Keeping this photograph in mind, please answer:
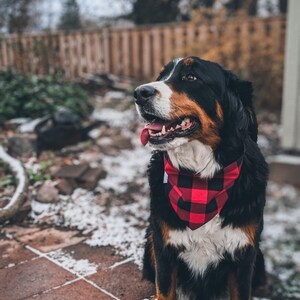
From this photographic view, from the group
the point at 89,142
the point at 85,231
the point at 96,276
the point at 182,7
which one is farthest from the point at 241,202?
the point at 182,7

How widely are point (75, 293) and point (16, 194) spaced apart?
4.08 feet

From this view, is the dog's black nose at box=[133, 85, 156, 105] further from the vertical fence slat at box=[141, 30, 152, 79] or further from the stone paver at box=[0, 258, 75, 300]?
the vertical fence slat at box=[141, 30, 152, 79]

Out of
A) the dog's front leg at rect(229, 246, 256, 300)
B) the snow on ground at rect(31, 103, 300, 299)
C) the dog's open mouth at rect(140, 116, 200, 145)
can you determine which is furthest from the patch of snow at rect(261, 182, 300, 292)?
the dog's open mouth at rect(140, 116, 200, 145)

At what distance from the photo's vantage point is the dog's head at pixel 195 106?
87.8 inches

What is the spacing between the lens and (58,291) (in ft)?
8.66

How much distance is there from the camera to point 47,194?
4070 mm

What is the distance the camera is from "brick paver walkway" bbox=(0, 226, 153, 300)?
2.65 m

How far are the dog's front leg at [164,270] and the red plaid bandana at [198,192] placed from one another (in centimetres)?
19

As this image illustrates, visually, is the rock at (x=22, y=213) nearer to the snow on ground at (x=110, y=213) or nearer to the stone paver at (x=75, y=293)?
the snow on ground at (x=110, y=213)

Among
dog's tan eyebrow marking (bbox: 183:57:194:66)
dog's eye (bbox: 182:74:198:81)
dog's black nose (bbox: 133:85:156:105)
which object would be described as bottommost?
dog's black nose (bbox: 133:85:156:105)

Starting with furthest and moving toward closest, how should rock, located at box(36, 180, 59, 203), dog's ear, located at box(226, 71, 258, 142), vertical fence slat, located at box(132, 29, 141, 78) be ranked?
vertical fence slat, located at box(132, 29, 141, 78), rock, located at box(36, 180, 59, 203), dog's ear, located at box(226, 71, 258, 142)

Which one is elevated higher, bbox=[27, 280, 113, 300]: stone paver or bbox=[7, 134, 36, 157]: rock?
bbox=[7, 134, 36, 157]: rock

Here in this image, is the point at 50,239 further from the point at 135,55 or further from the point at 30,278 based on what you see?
the point at 135,55

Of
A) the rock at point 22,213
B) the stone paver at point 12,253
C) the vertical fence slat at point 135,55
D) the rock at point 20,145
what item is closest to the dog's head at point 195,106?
the stone paver at point 12,253
